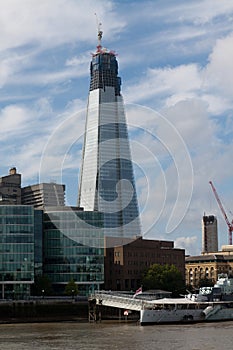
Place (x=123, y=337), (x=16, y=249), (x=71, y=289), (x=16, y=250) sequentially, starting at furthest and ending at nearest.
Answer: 1. (x=16, y=250)
2. (x=16, y=249)
3. (x=71, y=289)
4. (x=123, y=337)

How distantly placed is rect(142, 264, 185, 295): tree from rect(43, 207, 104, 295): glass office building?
35.8 feet

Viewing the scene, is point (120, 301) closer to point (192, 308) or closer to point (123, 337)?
point (192, 308)

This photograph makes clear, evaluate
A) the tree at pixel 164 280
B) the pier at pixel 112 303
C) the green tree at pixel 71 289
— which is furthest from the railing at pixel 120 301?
the tree at pixel 164 280

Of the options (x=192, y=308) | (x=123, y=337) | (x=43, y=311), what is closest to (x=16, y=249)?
(x=43, y=311)

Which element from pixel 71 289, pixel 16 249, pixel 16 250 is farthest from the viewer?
pixel 16 250

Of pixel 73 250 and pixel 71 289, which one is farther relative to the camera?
pixel 73 250

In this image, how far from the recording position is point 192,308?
4318 inches

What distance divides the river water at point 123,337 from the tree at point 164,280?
61.1 m

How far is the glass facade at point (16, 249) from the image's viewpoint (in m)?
151

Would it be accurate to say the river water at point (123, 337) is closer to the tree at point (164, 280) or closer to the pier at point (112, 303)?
the pier at point (112, 303)

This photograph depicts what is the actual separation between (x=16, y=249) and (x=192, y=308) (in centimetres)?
5283

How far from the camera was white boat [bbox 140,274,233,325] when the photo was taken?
104312mm

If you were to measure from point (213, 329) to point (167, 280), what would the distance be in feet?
241

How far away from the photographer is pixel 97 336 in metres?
83.8
